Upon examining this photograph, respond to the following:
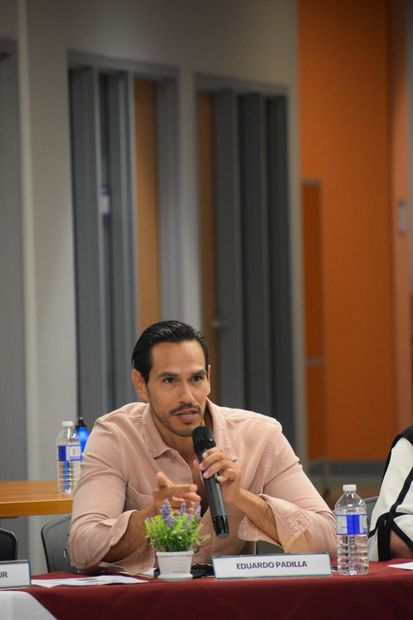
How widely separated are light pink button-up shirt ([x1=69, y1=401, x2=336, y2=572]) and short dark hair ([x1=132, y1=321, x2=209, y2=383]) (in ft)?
0.45

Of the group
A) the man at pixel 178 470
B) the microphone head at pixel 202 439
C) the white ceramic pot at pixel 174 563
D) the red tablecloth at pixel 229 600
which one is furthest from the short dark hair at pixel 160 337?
the red tablecloth at pixel 229 600

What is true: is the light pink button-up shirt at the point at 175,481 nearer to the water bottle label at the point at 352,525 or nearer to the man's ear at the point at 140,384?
the man's ear at the point at 140,384

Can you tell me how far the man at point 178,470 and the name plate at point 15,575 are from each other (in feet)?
1.45

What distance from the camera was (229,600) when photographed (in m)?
2.90

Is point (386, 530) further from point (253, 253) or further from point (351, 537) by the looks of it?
point (253, 253)

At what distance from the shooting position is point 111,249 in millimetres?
8156

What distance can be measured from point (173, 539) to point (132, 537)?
0.34m

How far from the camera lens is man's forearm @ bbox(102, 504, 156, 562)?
3375mm

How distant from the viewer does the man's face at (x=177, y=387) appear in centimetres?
365

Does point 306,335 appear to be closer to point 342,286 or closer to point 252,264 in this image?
point 342,286

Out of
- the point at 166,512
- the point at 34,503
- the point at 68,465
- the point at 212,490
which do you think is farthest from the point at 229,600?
the point at 68,465

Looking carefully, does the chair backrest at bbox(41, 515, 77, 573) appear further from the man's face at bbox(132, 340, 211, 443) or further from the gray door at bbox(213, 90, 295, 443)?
the gray door at bbox(213, 90, 295, 443)

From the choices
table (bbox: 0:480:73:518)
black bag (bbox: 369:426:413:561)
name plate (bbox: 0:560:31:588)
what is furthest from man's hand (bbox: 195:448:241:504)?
table (bbox: 0:480:73:518)

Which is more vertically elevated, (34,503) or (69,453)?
(69,453)
